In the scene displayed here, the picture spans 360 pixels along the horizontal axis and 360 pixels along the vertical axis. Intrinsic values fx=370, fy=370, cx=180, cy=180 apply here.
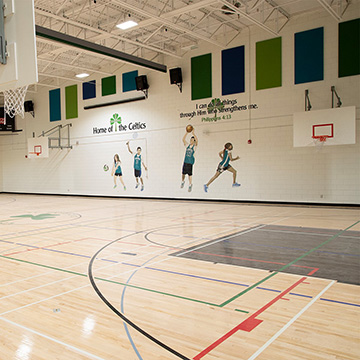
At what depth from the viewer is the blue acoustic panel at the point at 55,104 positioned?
816 inches

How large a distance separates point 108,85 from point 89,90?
1404 mm

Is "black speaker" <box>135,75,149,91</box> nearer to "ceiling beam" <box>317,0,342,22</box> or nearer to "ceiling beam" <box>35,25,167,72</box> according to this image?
"ceiling beam" <box>35,25,167,72</box>

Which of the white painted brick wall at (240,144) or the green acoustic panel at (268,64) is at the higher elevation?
the green acoustic panel at (268,64)

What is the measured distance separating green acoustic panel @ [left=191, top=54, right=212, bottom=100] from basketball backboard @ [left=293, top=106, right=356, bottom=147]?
425 cm

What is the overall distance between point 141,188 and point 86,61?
6.83 m

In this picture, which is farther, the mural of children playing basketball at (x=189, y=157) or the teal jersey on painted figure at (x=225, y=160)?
the mural of children playing basketball at (x=189, y=157)

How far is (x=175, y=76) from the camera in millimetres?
15578

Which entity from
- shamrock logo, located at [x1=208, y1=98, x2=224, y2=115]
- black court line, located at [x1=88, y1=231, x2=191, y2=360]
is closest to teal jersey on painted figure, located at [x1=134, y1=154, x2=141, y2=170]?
shamrock logo, located at [x1=208, y1=98, x2=224, y2=115]

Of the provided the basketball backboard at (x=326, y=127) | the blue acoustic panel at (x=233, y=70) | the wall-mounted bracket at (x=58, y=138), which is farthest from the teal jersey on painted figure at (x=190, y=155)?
the wall-mounted bracket at (x=58, y=138)

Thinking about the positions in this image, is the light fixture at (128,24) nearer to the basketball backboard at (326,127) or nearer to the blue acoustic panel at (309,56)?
the blue acoustic panel at (309,56)

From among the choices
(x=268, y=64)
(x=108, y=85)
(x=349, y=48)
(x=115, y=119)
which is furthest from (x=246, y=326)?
(x=108, y=85)

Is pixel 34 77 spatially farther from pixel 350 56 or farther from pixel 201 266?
pixel 350 56

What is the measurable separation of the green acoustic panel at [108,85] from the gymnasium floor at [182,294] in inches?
459

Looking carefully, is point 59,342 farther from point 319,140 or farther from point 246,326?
point 319,140
